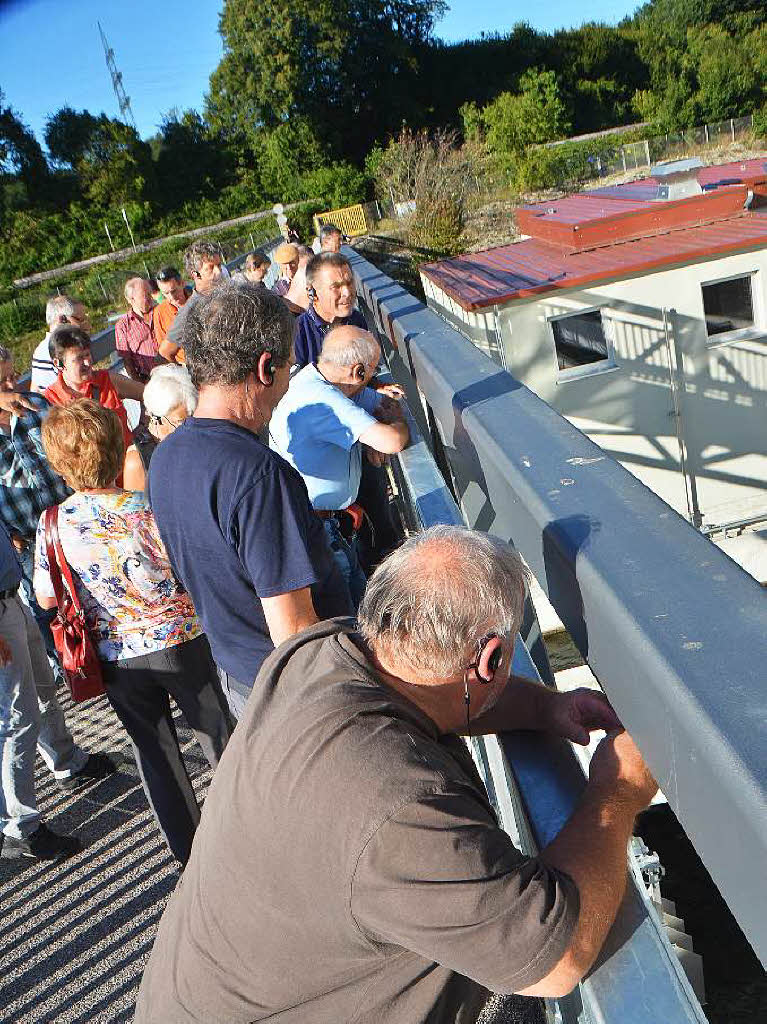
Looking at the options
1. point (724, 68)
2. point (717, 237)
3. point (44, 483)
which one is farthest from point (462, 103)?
point (44, 483)

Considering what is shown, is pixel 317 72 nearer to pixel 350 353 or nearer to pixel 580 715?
pixel 350 353

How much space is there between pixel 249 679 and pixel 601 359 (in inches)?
715

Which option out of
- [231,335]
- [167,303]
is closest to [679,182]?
[167,303]

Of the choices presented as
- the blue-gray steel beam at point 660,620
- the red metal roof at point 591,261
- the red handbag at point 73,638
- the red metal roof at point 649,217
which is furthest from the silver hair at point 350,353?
the red metal roof at point 649,217

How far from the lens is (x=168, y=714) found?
3.32 meters

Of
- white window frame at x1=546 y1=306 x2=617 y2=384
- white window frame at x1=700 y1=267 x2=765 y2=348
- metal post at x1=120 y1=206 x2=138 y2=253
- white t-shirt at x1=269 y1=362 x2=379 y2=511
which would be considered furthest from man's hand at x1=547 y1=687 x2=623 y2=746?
metal post at x1=120 y1=206 x2=138 y2=253

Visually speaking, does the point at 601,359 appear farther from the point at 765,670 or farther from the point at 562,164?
the point at 562,164

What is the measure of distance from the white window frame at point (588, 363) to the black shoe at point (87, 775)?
1587 centimetres

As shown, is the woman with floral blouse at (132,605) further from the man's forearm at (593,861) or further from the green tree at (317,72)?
the green tree at (317,72)

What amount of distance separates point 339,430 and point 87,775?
2332mm

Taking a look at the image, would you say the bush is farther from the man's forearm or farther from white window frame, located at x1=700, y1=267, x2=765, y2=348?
the man's forearm

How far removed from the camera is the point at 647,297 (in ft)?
61.3

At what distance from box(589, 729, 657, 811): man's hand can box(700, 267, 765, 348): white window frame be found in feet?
63.3

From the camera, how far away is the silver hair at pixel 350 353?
334 cm
